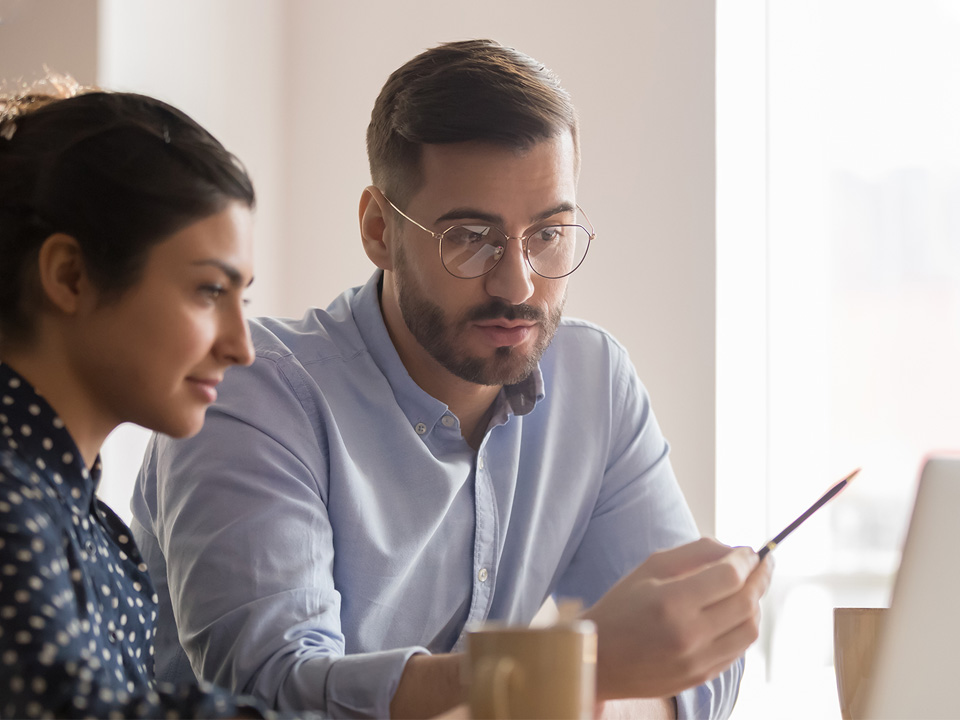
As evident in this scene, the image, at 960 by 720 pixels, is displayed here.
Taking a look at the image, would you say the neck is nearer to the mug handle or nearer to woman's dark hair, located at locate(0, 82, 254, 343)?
woman's dark hair, located at locate(0, 82, 254, 343)

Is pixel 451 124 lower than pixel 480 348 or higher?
higher

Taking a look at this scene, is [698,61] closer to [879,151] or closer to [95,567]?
[879,151]

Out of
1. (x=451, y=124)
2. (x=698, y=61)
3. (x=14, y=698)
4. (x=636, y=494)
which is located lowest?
(x=636, y=494)

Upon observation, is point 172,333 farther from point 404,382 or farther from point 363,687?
point 404,382

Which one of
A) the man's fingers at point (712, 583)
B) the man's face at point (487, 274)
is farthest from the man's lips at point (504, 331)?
the man's fingers at point (712, 583)

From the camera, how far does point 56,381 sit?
89 centimetres

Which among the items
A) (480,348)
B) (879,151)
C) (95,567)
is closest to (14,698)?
(95,567)

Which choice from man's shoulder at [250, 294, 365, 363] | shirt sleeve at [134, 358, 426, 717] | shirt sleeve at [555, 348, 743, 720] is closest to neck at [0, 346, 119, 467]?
shirt sleeve at [134, 358, 426, 717]

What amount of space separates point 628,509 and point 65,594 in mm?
943

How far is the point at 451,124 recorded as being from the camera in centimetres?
139

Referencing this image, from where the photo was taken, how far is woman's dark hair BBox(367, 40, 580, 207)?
4.50ft

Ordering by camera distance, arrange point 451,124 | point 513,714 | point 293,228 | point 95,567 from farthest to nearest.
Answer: point 293,228 < point 451,124 < point 95,567 < point 513,714

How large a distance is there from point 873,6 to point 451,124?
6.54 feet

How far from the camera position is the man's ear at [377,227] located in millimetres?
1528
